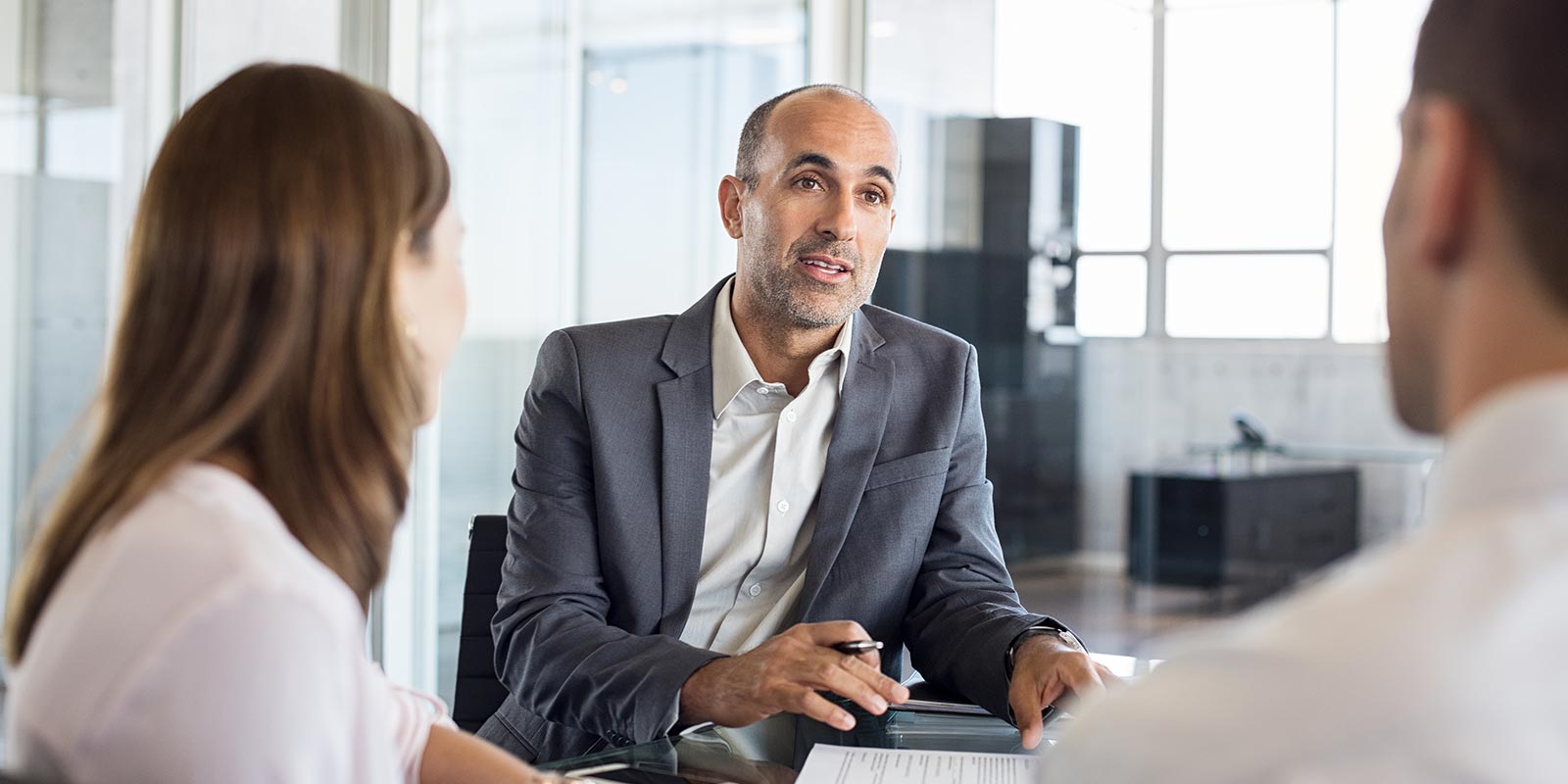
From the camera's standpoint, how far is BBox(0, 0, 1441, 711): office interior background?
12.0ft

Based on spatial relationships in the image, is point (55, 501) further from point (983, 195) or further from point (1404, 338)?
point (983, 195)

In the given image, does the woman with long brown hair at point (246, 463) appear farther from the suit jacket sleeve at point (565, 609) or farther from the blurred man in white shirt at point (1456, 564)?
the suit jacket sleeve at point (565, 609)

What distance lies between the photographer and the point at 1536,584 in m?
0.60

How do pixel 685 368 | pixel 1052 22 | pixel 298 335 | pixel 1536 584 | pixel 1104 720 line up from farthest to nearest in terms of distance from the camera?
pixel 1052 22 < pixel 685 368 < pixel 298 335 < pixel 1104 720 < pixel 1536 584

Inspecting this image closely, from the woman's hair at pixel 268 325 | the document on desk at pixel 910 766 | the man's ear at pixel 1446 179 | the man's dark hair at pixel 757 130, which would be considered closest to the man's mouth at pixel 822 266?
the man's dark hair at pixel 757 130

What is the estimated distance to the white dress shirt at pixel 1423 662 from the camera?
0.59 m

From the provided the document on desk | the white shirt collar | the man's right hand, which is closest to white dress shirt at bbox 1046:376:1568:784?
the document on desk

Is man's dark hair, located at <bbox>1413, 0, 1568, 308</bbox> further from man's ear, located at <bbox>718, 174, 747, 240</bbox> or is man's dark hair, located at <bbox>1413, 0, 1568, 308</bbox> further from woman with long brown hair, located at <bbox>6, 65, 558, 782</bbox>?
man's ear, located at <bbox>718, 174, 747, 240</bbox>

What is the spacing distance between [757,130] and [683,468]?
0.66 metres

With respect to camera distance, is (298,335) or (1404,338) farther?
(298,335)

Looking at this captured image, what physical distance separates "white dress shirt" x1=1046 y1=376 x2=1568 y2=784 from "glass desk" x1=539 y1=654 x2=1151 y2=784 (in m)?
0.83

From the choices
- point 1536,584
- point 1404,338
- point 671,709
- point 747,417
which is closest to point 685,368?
point 747,417

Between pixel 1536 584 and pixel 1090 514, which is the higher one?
pixel 1536 584

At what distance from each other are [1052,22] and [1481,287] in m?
3.85
